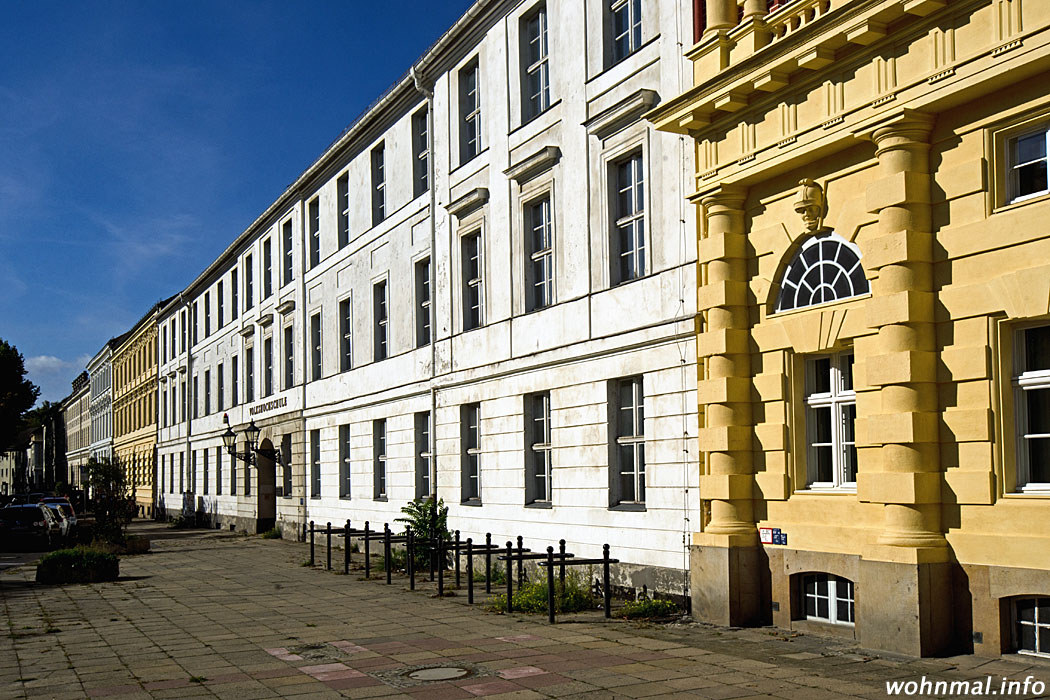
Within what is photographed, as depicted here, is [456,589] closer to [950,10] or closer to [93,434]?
Result: [950,10]

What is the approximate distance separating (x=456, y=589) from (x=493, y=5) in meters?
10.9

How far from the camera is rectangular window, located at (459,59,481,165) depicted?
22109 millimetres

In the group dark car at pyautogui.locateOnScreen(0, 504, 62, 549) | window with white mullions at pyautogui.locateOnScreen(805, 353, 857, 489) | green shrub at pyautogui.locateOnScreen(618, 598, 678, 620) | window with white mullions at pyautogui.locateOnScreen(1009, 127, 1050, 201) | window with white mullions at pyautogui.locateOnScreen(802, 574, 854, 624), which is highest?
window with white mullions at pyautogui.locateOnScreen(1009, 127, 1050, 201)

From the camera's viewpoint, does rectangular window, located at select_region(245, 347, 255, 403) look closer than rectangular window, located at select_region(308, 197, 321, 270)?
No

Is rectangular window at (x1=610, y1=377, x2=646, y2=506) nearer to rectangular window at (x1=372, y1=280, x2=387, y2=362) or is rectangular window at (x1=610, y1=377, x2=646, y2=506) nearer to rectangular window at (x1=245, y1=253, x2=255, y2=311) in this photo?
rectangular window at (x1=372, y1=280, x2=387, y2=362)

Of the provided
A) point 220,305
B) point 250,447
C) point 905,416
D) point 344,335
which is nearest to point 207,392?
point 220,305

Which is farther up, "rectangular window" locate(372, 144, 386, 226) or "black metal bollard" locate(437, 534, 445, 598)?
"rectangular window" locate(372, 144, 386, 226)

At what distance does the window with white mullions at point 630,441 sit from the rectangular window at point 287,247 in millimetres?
20369

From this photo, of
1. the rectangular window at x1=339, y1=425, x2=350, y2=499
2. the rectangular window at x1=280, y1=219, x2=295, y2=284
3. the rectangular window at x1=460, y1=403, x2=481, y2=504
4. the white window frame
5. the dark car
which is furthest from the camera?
Result: the rectangular window at x1=280, y1=219, x2=295, y2=284

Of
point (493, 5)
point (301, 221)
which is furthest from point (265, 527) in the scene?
point (493, 5)

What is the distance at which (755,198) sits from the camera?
13523 mm

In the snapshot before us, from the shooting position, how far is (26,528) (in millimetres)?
32938

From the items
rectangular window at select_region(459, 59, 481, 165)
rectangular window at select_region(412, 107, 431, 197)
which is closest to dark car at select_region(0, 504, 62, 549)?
rectangular window at select_region(412, 107, 431, 197)

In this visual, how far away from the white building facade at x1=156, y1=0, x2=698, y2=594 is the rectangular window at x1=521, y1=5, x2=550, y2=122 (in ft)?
0.16
